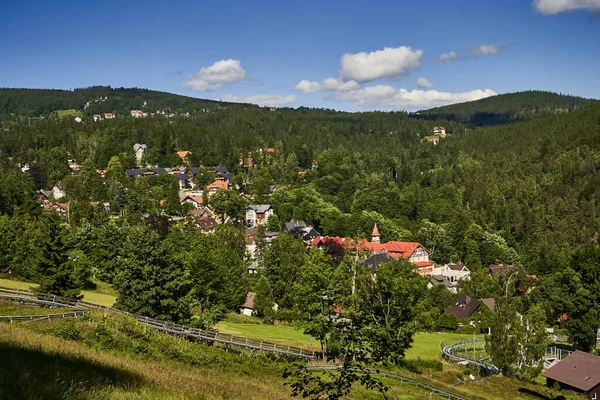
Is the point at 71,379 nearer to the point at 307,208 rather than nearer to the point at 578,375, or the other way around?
the point at 578,375

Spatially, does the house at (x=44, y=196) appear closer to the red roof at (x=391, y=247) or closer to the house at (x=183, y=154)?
the house at (x=183, y=154)

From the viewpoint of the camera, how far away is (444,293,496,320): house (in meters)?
62.5

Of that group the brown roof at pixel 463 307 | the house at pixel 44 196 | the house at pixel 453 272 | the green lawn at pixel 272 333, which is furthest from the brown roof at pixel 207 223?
the green lawn at pixel 272 333

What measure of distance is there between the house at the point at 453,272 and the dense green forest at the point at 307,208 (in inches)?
129

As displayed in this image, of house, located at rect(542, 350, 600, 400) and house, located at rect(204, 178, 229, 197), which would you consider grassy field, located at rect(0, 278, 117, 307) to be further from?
house, located at rect(204, 178, 229, 197)

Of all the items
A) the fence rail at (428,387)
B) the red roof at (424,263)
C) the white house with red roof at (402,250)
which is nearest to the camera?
the fence rail at (428,387)

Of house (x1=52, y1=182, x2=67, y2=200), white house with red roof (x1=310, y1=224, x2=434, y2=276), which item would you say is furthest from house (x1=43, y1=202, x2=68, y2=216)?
white house with red roof (x1=310, y1=224, x2=434, y2=276)

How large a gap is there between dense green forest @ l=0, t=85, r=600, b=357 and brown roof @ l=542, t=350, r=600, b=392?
12.6 meters

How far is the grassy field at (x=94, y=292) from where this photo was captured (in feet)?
133

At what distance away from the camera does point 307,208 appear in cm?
10444

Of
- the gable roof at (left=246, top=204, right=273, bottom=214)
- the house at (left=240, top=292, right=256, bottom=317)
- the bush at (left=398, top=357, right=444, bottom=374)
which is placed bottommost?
the house at (left=240, top=292, right=256, bottom=317)

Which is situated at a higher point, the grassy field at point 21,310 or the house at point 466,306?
the grassy field at point 21,310

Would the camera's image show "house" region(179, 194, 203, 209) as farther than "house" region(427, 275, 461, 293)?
Yes

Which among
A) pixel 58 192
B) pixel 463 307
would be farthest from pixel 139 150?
pixel 463 307
